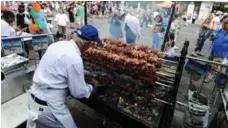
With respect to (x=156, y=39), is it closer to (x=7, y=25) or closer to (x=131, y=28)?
(x=131, y=28)

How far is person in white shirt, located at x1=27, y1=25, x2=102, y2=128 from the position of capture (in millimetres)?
1980

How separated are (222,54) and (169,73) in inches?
91.0

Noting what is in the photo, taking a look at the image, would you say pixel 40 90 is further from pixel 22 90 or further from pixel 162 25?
pixel 162 25

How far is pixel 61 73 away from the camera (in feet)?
6.57

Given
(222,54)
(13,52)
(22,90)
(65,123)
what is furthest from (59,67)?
(222,54)

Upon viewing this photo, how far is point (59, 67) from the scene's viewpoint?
199 cm

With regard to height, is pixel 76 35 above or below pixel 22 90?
above

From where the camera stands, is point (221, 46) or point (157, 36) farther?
point (157, 36)

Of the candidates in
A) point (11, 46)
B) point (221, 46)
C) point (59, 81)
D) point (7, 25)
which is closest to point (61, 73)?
point (59, 81)

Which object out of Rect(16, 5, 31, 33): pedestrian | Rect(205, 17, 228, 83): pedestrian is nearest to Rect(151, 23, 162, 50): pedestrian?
Rect(205, 17, 228, 83): pedestrian

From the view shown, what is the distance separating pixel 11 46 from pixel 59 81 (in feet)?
7.78

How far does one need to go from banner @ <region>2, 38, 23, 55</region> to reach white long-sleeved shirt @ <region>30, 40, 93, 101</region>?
6.75 ft

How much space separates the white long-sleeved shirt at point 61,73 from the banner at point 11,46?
6.75ft

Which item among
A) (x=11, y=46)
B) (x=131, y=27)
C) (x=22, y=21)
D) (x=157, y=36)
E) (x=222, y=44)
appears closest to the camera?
(x=11, y=46)
